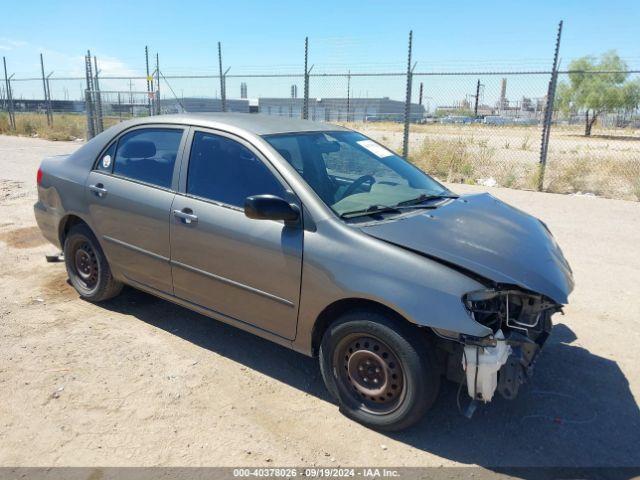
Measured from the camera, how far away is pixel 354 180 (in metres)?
3.80

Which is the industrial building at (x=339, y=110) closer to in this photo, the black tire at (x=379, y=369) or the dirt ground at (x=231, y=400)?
the dirt ground at (x=231, y=400)

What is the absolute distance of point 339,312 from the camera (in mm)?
3174

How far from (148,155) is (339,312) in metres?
2.12

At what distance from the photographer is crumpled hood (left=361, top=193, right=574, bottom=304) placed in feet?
9.39

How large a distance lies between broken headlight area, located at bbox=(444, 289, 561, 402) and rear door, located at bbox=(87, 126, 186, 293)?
7.36 ft

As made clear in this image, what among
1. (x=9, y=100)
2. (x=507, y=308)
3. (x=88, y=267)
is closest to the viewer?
(x=507, y=308)

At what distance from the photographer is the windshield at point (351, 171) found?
11.4ft

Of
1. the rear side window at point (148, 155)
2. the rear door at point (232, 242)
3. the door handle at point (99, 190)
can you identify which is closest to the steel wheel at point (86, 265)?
the door handle at point (99, 190)

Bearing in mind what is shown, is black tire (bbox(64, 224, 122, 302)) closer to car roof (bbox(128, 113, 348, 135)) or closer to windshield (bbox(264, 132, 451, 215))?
car roof (bbox(128, 113, 348, 135))

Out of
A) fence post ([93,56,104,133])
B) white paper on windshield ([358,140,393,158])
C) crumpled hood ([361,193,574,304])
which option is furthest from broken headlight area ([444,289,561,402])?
fence post ([93,56,104,133])

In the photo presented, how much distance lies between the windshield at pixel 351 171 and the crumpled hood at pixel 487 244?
0.30m

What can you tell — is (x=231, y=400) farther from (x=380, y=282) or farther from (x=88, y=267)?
(x=88, y=267)

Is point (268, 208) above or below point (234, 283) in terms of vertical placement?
above

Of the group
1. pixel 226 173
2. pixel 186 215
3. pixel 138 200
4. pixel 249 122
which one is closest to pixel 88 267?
pixel 138 200
